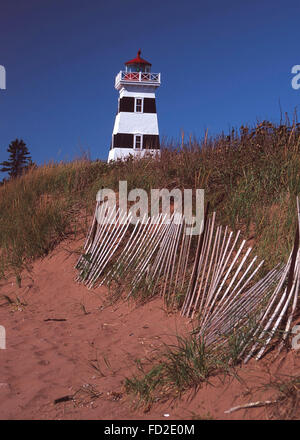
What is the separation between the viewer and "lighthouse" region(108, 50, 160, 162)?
27.3 m

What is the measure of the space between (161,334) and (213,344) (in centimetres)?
100

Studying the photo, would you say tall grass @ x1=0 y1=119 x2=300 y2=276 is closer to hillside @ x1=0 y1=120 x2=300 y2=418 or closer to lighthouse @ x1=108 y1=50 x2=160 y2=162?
hillside @ x1=0 y1=120 x2=300 y2=418

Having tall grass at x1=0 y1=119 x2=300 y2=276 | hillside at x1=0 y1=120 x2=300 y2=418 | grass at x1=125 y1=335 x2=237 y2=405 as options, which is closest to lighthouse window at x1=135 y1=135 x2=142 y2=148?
hillside at x1=0 y1=120 x2=300 y2=418

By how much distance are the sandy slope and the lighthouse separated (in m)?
20.8

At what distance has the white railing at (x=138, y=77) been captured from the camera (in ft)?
96.0

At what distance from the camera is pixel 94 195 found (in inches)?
327

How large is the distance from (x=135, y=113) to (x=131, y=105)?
68 centimetres

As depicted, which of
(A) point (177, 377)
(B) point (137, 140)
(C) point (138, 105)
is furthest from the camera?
(C) point (138, 105)

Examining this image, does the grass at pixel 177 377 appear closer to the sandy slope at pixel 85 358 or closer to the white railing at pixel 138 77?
the sandy slope at pixel 85 358

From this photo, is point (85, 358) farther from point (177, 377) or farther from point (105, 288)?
point (105, 288)

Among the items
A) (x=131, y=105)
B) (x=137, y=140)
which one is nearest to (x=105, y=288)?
(x=137, y=140)

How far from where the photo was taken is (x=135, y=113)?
28391mm

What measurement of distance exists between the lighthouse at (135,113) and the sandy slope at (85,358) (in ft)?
68.3
